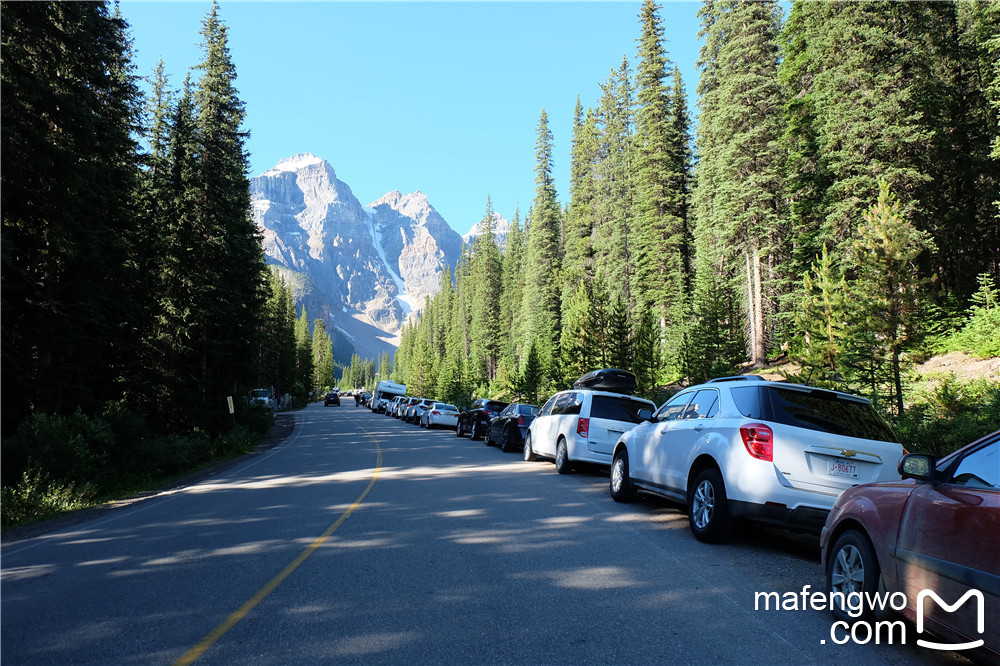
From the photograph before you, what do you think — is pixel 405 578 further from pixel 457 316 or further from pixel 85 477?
pixel 457 316

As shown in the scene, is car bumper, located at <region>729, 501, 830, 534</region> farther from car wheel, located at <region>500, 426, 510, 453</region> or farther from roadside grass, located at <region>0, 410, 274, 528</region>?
car wheel, located at <region>500, 426, 510, 453</region>

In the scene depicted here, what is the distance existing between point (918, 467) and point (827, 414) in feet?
9.09

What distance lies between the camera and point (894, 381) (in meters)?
15.4

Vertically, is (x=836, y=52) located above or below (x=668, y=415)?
above

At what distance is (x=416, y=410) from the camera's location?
133ft

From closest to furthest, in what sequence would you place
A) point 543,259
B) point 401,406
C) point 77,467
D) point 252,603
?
1. point 252,603
2. point 77,467
3. point 401,406
4. point 543,259

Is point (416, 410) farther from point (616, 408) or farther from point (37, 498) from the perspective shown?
point (37, 498)

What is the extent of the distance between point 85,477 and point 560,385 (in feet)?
97.8

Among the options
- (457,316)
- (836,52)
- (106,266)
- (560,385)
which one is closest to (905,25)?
(836,52)

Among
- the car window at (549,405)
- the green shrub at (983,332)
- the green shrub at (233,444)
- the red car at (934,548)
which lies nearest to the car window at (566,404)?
the car window at (549,405)

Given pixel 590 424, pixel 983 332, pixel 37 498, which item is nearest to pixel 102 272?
pixel 37 498

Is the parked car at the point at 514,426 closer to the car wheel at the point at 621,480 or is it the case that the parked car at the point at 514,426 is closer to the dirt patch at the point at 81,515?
the dirt patch at the point at 81,515

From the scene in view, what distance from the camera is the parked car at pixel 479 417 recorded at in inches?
971

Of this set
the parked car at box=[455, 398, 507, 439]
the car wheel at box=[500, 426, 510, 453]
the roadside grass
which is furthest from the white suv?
the parked car at box=[455, 398, 507, 439]
